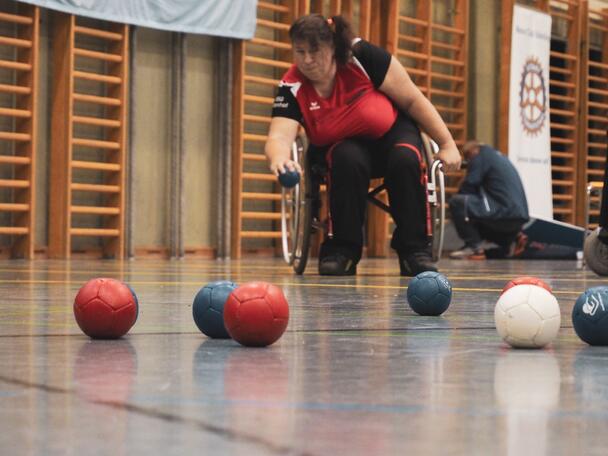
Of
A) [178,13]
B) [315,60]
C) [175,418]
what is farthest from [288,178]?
[178,13]

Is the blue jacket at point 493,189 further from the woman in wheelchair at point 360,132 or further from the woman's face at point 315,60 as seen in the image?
the woman's face at point 315,60

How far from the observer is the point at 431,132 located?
539cm

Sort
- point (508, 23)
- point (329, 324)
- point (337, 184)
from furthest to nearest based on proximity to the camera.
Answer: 1. point (508, 23)
2. point (337, 184)
3. point (329, 324)

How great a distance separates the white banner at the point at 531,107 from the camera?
1199cm

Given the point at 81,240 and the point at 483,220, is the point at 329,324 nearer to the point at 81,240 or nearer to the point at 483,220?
the point at 81,240

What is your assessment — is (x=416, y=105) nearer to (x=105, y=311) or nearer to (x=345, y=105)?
(x=345, y=105)

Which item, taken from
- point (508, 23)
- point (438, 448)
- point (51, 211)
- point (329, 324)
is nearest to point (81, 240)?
point (51, 211)

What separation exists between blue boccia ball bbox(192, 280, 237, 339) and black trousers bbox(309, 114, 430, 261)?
301 cm

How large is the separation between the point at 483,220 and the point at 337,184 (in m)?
5.19

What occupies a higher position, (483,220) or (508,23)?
(508,23)

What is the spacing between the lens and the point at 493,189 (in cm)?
1016

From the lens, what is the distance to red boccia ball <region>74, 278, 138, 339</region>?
2.16 metres

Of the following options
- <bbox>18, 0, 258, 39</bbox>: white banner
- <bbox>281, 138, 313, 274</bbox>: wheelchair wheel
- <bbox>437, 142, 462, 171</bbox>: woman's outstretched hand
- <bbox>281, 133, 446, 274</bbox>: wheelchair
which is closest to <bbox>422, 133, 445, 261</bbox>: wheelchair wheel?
<bbox>281, 133, 446, 274</bbox>: wheelchair

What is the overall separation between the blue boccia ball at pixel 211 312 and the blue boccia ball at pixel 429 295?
0.72 m
